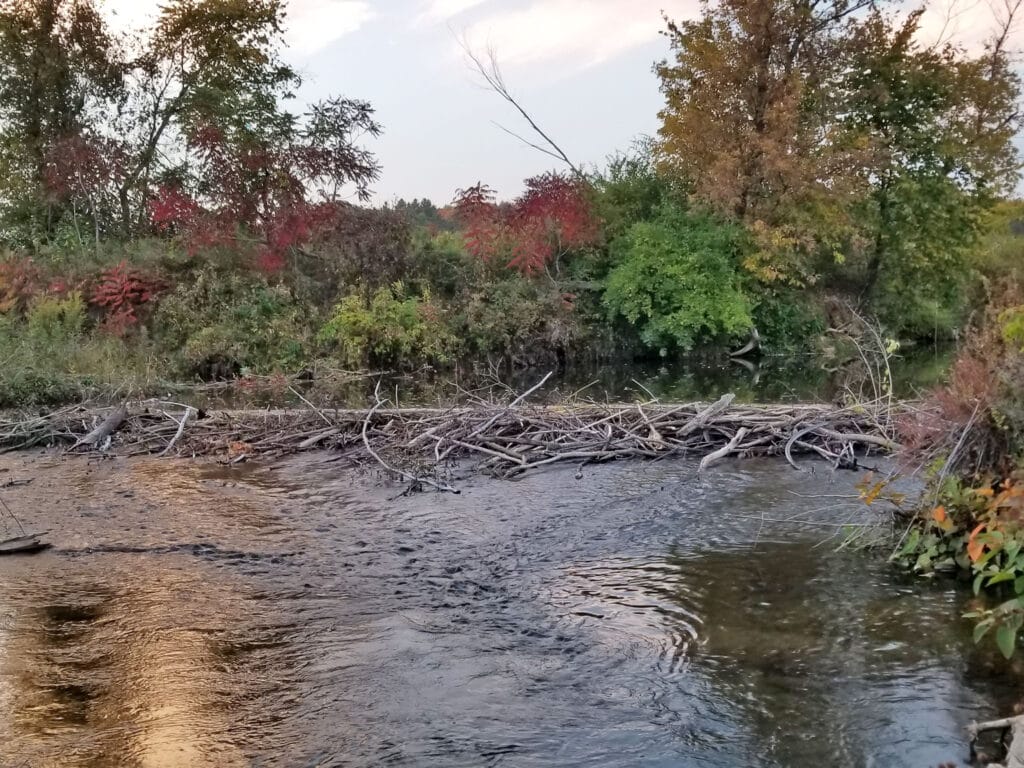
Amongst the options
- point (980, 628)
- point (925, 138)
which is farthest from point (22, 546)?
point (925, 138)

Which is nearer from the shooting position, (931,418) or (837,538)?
(931,418)

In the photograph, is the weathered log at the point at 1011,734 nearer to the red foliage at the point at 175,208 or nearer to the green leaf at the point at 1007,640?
the green leaf at the point at 1007,640

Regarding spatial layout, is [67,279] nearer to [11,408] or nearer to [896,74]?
[11,408]

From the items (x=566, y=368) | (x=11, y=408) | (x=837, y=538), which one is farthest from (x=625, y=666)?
(x=566, y=368)

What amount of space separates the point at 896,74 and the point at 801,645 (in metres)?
24.7

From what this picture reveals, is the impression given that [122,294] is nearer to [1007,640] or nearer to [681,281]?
[681,281]

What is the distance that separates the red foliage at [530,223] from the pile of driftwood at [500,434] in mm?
12991

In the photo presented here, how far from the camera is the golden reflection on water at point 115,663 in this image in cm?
367

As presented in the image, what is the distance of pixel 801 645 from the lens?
453 cm

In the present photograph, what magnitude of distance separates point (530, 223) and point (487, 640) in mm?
19779

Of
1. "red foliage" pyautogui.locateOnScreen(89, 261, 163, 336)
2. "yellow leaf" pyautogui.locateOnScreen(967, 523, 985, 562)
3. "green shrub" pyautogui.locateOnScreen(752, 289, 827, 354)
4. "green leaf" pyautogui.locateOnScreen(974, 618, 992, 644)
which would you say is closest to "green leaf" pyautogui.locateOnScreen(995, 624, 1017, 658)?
"green leaf" pyautogui.locateOnScreen(974, 618, 992, 644)

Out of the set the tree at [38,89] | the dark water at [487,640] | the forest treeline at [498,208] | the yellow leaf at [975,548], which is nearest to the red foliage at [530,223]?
the forest treeline at [498,208]

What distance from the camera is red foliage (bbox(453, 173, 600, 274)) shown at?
76.3 feet

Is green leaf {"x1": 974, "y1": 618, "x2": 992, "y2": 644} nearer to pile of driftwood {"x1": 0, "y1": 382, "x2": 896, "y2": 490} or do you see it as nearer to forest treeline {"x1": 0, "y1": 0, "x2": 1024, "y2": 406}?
pile of driftwood {"x1": 0, "y1": 382, "x2": 896, "y2": 490}
